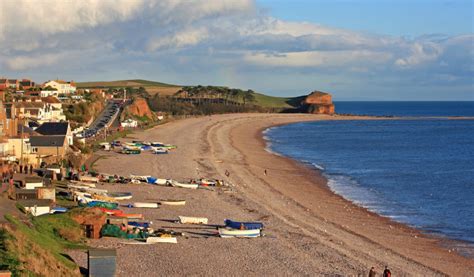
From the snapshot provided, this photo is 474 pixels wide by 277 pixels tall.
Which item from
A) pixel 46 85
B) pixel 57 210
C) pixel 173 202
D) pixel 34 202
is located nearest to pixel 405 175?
pixel 173 202

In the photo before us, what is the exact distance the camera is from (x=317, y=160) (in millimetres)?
74750

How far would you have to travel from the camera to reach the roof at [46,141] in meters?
55.0

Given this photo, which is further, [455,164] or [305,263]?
[455,164]

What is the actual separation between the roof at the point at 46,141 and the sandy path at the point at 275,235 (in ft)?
12.6

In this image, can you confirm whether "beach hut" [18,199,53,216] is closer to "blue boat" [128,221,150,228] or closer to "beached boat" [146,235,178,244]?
"blue boat" [128,221,150,228]

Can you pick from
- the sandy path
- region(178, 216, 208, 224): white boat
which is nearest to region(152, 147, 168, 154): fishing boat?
the sandy path

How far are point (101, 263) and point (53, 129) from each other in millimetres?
38992

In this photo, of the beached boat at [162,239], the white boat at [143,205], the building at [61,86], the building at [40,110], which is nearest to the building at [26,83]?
the building at [61,86]

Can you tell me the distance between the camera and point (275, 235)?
33.2 m

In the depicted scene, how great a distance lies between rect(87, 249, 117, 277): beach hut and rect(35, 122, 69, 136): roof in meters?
36.8

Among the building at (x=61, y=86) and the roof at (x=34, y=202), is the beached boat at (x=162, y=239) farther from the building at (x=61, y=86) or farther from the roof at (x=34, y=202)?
the building at (x=61, y=86)

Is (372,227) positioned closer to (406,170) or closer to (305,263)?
(305,263)

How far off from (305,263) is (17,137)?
31078 millimetres

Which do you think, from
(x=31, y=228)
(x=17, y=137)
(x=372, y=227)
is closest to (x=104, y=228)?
(x=31, y=228)
